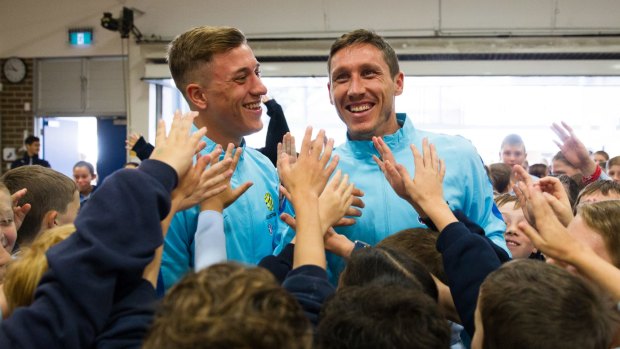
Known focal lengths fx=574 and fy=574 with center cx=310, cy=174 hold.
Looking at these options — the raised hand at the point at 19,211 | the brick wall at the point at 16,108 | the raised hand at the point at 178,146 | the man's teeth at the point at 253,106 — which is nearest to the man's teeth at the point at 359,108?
the man's teeth at the point at 253,106

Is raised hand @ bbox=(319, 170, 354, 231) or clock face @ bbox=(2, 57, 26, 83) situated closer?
raised hand @ bbox=(319, 170, 354, 231)

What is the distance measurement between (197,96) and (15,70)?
8.31 metres

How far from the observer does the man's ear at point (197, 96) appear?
192 cm

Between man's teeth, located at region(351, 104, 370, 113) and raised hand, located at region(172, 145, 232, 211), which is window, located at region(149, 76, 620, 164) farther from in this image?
raised hand, located at region(172, 145, 232, 211)

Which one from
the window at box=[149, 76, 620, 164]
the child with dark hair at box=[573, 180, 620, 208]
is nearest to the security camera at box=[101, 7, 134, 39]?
the window at box=[149, 76, 620, 164]

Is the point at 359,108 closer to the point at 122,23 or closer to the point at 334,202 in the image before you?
the point at 334,202

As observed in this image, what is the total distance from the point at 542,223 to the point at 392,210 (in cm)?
53

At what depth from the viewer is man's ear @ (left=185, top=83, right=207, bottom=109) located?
6.30 ft

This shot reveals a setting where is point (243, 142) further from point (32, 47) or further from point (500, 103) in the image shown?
point (32, 47)

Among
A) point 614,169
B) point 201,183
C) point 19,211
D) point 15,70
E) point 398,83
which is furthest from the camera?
point 15,70

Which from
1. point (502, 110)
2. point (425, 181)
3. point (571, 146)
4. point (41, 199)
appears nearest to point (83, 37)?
point (502, 110)

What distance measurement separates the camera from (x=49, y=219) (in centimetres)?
231

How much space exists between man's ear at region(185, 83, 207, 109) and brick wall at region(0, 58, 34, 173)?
26.6 ft

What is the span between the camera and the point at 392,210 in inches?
72.6
